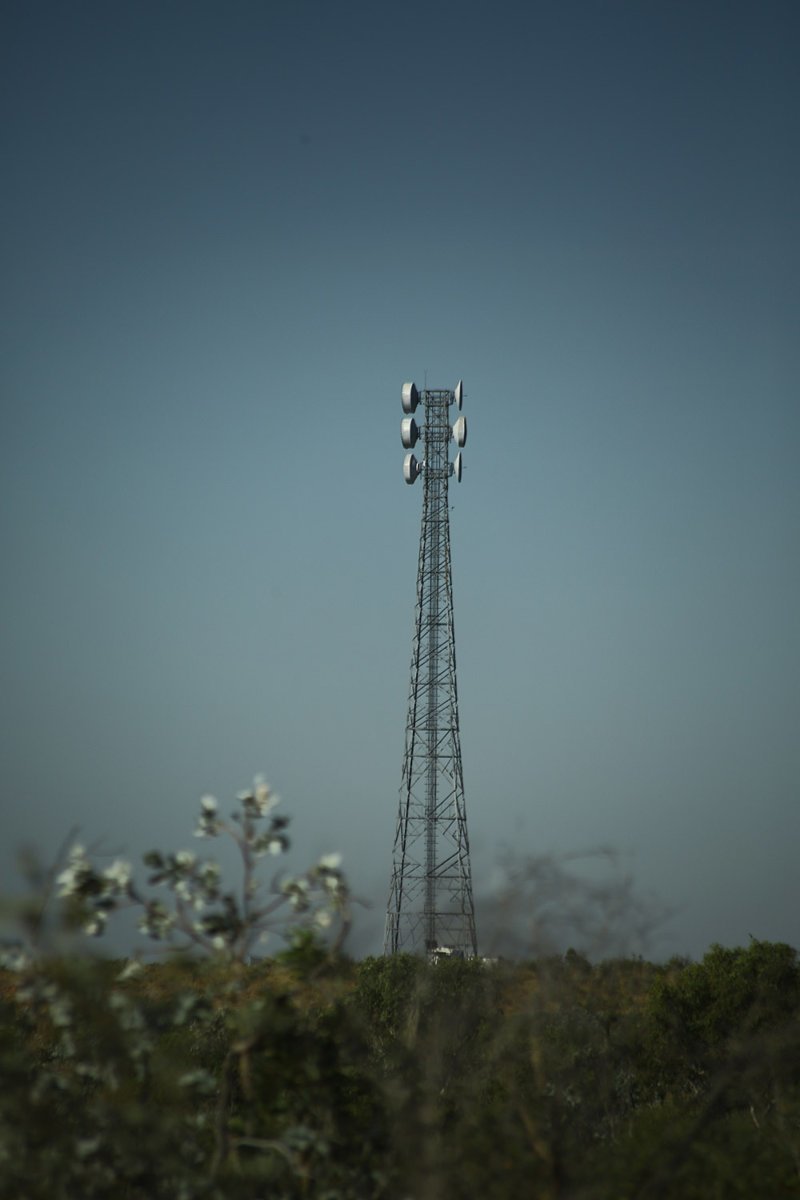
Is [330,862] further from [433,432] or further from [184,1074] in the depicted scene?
[433,432]

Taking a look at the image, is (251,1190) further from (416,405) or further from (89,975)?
(416,405)

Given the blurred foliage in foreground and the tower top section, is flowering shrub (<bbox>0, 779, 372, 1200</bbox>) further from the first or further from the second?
the tower top section

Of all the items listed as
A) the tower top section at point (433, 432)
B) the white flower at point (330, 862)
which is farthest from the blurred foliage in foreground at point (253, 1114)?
the tower top section at point (433, 432)

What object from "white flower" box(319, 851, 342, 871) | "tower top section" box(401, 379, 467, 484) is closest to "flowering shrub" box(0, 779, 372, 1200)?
"white flower" box(319, 851, 342, 871)

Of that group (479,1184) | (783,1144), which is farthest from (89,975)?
(783,1144)

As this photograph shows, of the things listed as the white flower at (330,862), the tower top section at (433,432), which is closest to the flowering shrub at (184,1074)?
the white flower at (330,862)

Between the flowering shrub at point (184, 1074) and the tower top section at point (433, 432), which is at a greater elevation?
the tower top section at point (433, 432)

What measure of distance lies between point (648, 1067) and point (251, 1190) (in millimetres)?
24400

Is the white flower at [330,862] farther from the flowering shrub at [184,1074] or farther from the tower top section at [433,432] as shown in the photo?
the tower top section at [433,432]

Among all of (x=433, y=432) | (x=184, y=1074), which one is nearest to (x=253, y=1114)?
(x=184, y=1074)

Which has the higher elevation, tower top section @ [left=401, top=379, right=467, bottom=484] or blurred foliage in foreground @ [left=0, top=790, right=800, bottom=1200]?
tower top section @ [left=401, top=379, right=467, bottom=484]

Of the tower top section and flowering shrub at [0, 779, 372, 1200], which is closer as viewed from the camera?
flowering shrub at [0, 779, 372, 1200]

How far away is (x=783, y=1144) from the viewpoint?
12.0 m

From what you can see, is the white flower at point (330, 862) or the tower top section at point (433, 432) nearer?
the white flower at point (330, 862)
